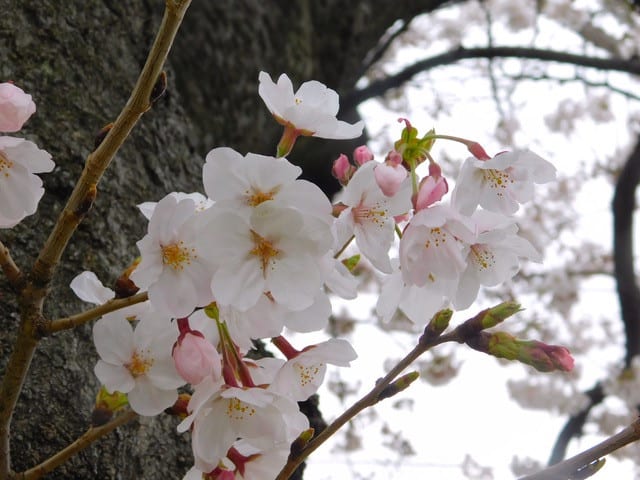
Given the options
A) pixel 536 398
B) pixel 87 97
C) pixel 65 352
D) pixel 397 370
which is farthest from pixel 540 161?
pixel 536 398

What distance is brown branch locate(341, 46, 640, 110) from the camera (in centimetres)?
229

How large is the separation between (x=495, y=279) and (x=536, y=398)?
14.4 feet

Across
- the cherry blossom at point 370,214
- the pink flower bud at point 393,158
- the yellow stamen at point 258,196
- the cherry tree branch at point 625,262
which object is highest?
the cherry tree branch at point 625,262

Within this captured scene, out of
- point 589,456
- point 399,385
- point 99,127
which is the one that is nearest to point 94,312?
point 399,385

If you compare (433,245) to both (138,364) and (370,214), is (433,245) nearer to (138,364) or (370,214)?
(370,214)

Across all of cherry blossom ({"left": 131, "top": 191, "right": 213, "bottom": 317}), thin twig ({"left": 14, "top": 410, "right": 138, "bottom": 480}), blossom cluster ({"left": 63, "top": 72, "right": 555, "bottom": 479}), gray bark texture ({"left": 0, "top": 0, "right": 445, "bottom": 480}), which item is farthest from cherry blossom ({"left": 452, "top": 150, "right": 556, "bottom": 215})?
gray bark texture ({"left": 0, "top": 0, "right": 445, "bottom": 480})

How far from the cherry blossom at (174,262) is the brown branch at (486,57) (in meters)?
2.03

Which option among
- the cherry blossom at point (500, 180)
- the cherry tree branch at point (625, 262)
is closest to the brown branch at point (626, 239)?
the cherry tree branch at point (625, 262)

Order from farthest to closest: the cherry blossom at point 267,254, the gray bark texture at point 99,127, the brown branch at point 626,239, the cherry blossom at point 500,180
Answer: the brown branch at point 626,239 < the gray bark texture at point 99,127 < the cherry blossom at point 500,180 < the cherry blossom at point 267,254

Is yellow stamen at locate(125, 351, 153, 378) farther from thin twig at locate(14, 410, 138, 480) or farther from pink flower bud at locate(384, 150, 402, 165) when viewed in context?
pink flower bud at locate(384, 150, 402, 165)

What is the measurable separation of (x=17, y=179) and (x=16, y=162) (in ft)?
0.04

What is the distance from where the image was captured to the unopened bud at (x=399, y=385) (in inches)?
21.5

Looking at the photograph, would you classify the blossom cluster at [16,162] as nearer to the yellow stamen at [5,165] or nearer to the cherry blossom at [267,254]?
the yellow stamen at [5,165]

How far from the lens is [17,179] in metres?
0.53
